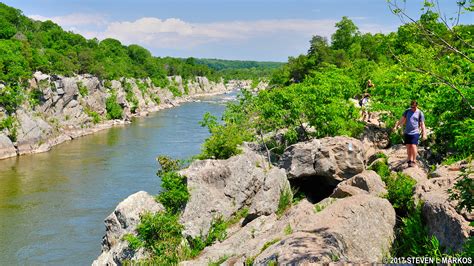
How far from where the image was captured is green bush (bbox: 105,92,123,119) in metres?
80.4

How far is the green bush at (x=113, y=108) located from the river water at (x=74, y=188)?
14.6 metres

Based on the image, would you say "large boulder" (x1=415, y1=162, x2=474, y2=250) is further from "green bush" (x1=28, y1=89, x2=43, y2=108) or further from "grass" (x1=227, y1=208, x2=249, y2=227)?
"green bush" (x1=28, y1=89, x2=43, y2=108)

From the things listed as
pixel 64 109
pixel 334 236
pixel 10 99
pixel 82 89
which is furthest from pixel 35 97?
pixel 334 236

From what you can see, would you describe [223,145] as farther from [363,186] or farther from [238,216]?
[363,186]

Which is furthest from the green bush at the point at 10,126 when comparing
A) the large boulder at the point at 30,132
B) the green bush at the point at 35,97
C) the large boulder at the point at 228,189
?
the large boulder at the point at 228,189

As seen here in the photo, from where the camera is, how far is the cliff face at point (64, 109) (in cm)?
5403

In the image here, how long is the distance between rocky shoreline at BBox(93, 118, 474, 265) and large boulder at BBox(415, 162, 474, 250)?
0.02 metres

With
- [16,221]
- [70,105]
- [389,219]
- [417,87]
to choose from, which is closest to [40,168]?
[16,221]

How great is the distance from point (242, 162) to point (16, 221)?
60.6 feet

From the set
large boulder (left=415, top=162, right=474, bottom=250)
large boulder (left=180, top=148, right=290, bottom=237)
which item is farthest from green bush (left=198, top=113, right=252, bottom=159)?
large boulder (left=415, top=162, right=474, bottom=250)

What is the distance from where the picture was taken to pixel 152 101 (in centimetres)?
10588

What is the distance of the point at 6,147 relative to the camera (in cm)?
5072

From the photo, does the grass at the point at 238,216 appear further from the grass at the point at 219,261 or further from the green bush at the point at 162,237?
the grass at the point at 219,261

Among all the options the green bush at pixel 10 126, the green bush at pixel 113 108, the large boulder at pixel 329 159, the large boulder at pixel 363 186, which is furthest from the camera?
the green bush at pixel 113 108
